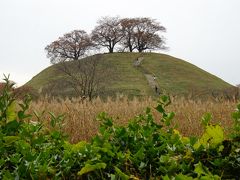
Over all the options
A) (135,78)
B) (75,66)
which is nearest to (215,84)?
(135,78)

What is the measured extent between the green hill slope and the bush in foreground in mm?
38824

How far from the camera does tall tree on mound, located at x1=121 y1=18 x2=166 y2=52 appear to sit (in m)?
64.6

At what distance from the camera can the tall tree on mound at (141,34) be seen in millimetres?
64625

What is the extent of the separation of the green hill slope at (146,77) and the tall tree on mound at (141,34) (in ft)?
24.4

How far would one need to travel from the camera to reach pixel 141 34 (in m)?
64.0

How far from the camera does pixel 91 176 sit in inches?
59.6

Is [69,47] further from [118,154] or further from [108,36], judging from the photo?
[118,154]

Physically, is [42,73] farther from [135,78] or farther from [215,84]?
[215,84]

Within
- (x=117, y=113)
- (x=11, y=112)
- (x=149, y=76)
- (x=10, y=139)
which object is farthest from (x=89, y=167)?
(x=149, y=76)

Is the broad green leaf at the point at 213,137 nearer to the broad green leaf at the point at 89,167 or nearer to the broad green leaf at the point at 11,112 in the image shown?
the broad green leaf at the point at 89,167

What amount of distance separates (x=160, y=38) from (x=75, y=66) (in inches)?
814

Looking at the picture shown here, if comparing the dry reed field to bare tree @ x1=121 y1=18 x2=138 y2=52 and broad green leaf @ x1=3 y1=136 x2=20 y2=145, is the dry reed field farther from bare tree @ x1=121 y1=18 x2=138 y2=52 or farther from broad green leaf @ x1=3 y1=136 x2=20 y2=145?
bare tree @ x1=121 y1=18 x2=138 y2=52

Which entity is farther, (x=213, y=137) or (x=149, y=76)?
(x=149, y=76)

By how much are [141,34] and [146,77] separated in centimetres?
1757
